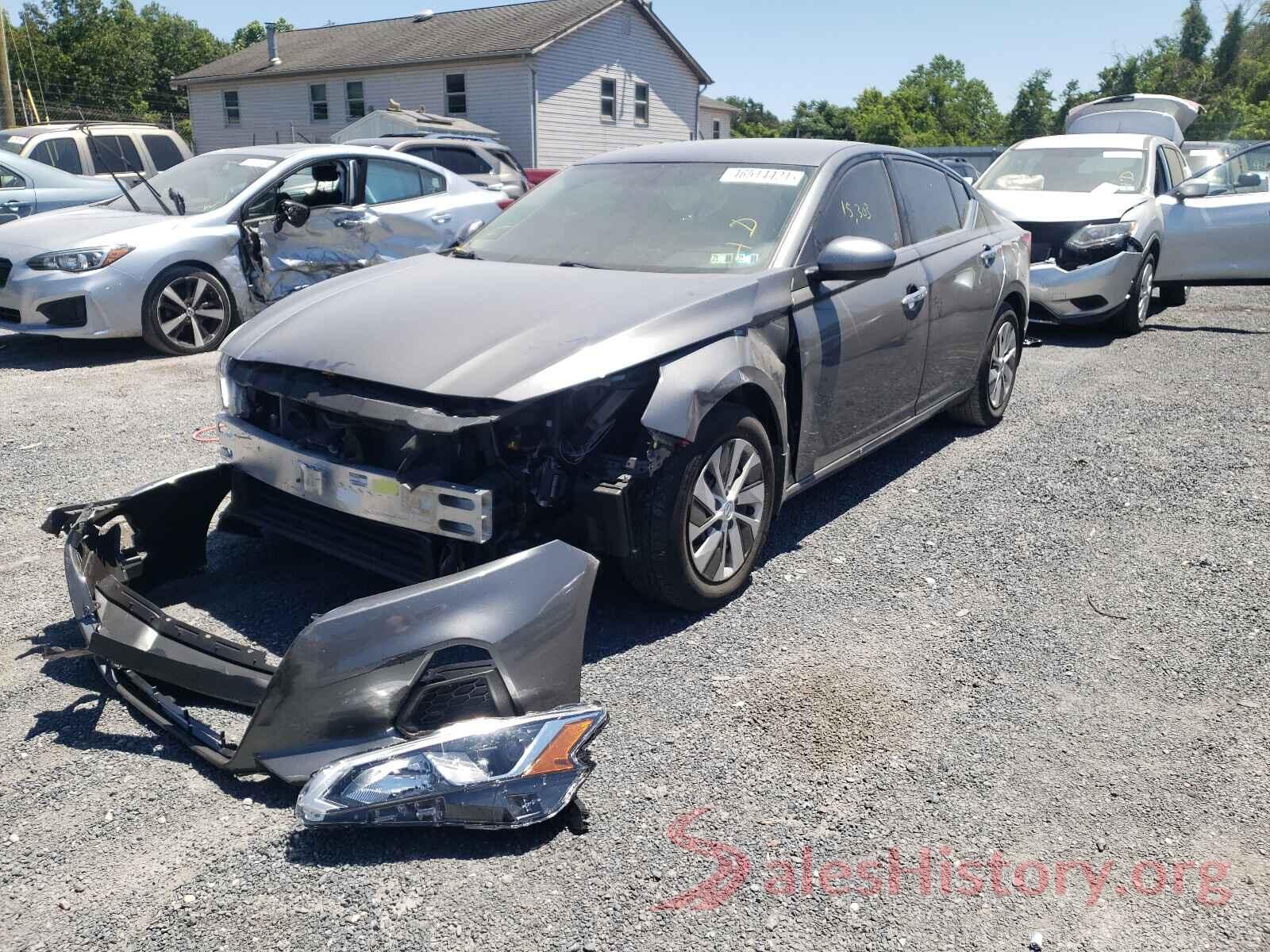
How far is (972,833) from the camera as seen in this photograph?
2834 mm

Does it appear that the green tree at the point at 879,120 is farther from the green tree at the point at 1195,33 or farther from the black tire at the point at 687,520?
the black tire at the point at 687,520

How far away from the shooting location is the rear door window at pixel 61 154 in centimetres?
1324

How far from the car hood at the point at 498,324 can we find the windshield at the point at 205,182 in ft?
16.1

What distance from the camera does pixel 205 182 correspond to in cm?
904

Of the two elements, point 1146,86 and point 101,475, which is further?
point 1146,86

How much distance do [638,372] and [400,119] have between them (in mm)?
20179

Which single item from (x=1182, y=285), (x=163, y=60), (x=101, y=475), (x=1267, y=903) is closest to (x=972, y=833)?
(x=1267, y=903)

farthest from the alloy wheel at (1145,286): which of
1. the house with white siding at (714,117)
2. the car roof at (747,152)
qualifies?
the house with white siding at (714,117)

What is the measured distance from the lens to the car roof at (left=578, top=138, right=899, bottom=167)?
4957mm

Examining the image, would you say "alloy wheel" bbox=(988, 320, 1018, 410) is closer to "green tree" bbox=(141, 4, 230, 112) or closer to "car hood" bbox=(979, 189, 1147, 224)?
"car hood" bbox=(979, 189, 1147, 224)

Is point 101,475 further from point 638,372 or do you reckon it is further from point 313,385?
point 638,372

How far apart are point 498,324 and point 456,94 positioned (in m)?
29.2

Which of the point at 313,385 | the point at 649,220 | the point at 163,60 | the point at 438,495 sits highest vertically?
the point at 163,60

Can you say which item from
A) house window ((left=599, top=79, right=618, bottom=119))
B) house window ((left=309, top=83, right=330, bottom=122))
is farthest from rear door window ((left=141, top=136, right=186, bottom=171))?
house window ((left=309, top=83, right=330, bottom=122))
